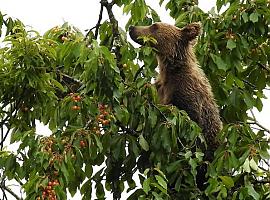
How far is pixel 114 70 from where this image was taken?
5102 millimetres

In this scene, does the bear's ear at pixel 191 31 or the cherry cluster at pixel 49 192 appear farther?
the bear's ear at pixel 191 31

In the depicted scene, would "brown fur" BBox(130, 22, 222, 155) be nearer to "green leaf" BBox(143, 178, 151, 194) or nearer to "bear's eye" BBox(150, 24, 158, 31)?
"bear's eye" BBox(150, 24, 158, 31)

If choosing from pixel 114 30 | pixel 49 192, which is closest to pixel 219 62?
pixel 114 30

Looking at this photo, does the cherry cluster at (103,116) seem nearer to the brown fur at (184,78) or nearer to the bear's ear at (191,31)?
the brown fur at (184,78)

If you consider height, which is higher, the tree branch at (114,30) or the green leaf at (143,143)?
the tree branch at (114,30)

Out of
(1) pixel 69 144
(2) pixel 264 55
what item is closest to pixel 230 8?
(2) pixel 264 55

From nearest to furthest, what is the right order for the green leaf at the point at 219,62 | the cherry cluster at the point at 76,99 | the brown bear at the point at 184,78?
the cherry cluster at the point at 76,99
the green leaf at the point at 219,62
the brown bear at the point at 184,78

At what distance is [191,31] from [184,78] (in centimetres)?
50

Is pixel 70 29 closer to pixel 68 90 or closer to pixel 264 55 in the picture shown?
pixel 68 90

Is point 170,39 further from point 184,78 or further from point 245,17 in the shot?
point 245,17

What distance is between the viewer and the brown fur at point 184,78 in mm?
7465

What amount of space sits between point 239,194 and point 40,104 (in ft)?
5.66

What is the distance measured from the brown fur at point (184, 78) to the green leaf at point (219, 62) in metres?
0.79

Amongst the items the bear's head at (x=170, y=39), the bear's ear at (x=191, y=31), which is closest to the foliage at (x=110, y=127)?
the bear's ear at (x=191, y=31)
